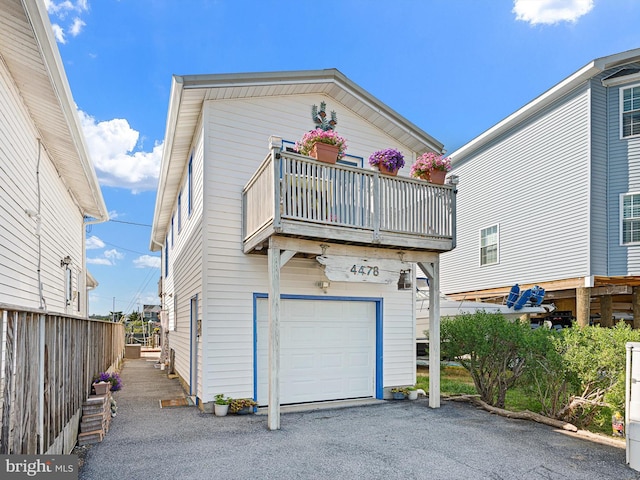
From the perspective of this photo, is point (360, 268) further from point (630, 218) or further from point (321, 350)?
point (630, 218)

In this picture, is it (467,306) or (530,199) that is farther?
(530,199)

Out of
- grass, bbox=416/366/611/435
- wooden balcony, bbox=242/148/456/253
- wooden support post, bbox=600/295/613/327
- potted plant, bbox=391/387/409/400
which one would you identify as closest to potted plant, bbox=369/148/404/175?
wooden balcony, bbox=242/148/456/253

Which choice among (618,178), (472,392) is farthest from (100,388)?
(618,178)

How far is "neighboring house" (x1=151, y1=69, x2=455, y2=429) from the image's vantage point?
22.7 ft

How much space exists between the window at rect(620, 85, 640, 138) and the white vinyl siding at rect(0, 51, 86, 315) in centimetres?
1408

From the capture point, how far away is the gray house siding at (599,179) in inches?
483

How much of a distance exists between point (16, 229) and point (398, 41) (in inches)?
538

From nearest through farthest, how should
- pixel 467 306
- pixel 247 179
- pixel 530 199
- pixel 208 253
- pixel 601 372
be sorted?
pixel 601 372
pixel 208 253
pixel 247 179
pixel 467 306
pixel 530 199

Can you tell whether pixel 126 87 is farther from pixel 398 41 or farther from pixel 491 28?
pixel 491 28

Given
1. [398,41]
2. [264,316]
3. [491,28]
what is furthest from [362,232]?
[491,28]

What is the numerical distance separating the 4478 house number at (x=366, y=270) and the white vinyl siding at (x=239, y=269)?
1.28 metres

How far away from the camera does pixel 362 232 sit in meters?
7.22

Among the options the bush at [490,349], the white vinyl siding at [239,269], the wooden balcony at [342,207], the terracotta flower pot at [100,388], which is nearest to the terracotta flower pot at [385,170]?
the wooden balcony at [342,207]

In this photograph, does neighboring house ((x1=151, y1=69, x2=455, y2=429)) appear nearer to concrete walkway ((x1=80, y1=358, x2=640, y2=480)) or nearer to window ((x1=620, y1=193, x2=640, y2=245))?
concrete walkway ((x1=80, y1=358, x2=640, y2=480))
